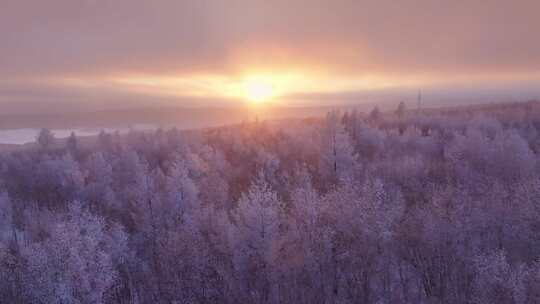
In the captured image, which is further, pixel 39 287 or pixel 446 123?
pixel 446 123

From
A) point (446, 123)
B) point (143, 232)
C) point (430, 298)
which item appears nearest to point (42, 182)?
point (143, 232)

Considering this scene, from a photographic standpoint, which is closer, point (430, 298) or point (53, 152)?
point (430, 298)

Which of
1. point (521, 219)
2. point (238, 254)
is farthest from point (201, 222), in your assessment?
point (521, 219)

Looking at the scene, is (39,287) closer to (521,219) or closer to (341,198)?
(341,198)

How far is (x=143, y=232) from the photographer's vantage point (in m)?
34.5

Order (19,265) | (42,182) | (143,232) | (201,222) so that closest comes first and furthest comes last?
(19,265), (201,222), (143,232), (42,182)

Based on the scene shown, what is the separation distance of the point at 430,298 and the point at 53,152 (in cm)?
6971

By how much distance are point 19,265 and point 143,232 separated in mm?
9084

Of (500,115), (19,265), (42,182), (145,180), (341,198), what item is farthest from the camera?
(500,115)

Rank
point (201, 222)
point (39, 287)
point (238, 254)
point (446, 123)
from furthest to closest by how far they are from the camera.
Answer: point (446, 123), point (201, 222), point (238, 254), point (39, 287)

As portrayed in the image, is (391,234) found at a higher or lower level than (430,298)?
higher

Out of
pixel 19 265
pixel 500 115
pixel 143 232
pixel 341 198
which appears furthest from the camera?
pixel 500 115

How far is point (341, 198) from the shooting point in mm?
29203

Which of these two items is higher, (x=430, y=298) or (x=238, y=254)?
(x=238, y=254)
